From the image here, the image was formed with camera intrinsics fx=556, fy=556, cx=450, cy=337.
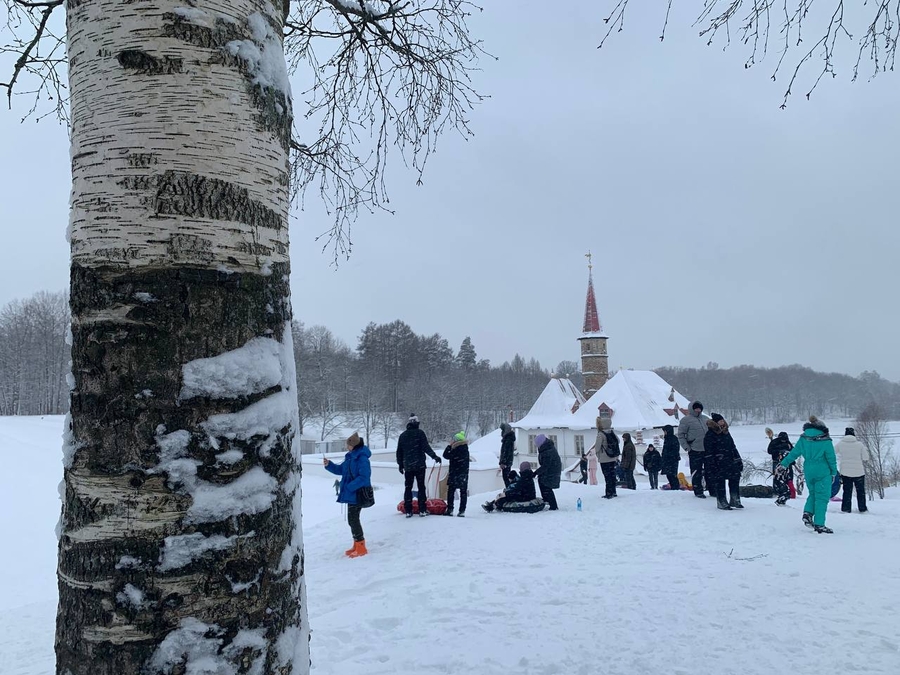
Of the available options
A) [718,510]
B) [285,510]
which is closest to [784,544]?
[718,510]

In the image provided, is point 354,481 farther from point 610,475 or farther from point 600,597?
point 610,475

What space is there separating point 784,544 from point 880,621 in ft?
9.33

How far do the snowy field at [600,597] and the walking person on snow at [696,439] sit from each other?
108cm

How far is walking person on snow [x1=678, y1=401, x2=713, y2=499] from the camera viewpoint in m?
10.7

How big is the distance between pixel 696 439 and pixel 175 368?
36.3 feet

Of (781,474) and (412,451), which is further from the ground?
(412,451)

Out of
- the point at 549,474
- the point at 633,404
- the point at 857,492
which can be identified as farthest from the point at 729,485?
the point at 633,404

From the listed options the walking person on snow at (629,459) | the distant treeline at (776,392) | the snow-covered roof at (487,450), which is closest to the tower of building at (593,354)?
the snow-covered roof at (487,450)

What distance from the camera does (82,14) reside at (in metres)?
1.35

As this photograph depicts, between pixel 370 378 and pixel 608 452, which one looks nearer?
pixel 608 452

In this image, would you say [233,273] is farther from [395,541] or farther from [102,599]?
[395,541]

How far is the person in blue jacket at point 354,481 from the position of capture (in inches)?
295

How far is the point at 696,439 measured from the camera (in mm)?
10703

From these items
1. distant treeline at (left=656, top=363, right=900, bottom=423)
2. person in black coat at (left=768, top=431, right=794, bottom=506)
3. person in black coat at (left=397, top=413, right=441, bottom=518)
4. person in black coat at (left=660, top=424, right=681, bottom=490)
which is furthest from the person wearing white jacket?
distant treeline at (left=656, top=363, right=900, bottom=423)
